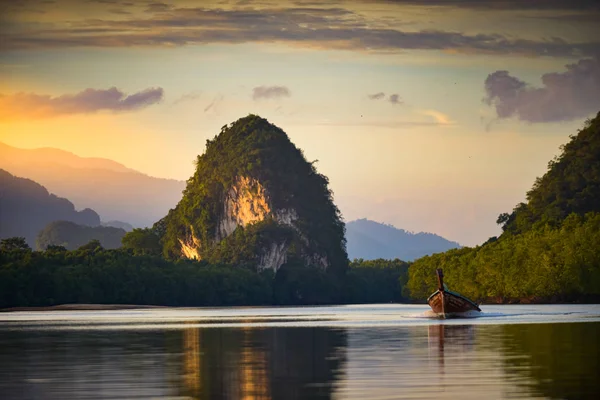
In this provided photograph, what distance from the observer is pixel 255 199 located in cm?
18438

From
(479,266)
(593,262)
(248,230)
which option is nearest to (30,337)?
(593,262)

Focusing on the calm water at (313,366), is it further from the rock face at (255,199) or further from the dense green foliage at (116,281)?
the rock face at (255,199)

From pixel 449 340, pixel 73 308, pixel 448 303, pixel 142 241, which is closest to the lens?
pixel 449 340

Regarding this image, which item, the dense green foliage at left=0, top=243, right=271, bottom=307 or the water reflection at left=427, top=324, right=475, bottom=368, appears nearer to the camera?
the water reflection at left=427, top=324, right=475, bottom=368

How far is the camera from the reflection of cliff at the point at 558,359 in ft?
64.0

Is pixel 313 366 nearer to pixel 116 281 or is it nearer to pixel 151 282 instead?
pixel 116 281

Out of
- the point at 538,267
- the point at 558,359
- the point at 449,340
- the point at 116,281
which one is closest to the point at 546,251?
the point at 538,267

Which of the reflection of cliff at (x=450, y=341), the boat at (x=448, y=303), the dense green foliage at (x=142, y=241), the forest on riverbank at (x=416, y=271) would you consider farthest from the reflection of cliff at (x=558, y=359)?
the dense green foliage at (x=142, y=241)

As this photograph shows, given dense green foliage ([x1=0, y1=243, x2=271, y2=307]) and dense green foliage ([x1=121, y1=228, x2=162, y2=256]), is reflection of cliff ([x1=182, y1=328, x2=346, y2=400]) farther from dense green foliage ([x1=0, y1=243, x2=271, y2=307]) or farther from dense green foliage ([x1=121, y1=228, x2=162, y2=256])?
dense green foliage ([x1=121, y1=228, x2=162, y2=256])

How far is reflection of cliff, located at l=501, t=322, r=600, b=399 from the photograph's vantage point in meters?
19.5

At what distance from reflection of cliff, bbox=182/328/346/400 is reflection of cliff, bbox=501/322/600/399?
346cm

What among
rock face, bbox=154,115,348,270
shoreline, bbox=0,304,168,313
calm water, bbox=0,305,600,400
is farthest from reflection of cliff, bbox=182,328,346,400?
rock face, bbox=154,115,348,270

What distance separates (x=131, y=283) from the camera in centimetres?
12425

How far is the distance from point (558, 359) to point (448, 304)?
3425cm
